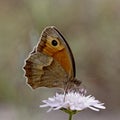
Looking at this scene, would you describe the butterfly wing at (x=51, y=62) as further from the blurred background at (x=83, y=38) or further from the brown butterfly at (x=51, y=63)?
the blurred background at (x=83, y=38)

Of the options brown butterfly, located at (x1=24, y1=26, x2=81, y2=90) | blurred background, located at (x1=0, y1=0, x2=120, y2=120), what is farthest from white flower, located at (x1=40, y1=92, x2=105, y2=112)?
blurred background, located at (x1=0, y1=0, x2=120, y2=120)

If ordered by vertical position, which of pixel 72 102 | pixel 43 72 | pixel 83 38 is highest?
pixel 83 38

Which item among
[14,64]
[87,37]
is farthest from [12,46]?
[87,37]

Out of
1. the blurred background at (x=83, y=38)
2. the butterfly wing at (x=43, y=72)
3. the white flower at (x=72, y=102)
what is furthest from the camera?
the blurred background at (x=83, y=38)

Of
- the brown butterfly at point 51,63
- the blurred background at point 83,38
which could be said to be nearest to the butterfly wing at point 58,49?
the brown butterfly at point 51,63

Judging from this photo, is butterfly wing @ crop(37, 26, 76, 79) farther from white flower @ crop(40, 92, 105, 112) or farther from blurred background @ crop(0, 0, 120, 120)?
blurred background @ crop(0, 0, 120, 120)

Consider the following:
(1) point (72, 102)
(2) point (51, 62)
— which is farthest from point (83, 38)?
(1) point (72, 102)

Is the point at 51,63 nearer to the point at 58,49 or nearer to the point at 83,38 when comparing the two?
the point at 58,49
